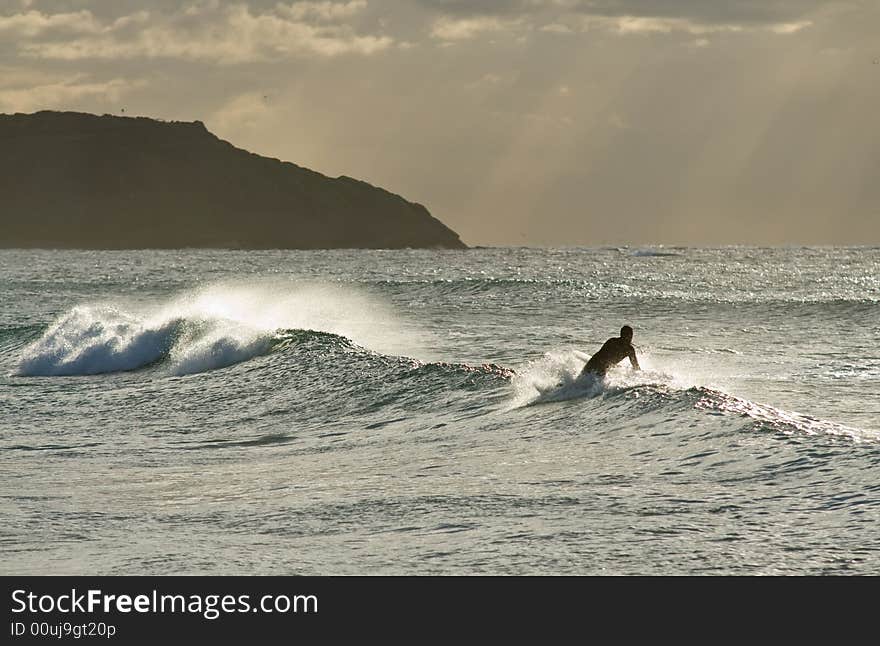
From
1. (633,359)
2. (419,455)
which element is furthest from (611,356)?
(419,455)

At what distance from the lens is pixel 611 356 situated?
66.3ft

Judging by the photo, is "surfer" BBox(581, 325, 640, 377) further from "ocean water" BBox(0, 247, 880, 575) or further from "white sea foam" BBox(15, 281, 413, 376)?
"white sea foam" BBox(15, 281, 413, 376)

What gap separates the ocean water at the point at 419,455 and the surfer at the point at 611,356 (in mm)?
357

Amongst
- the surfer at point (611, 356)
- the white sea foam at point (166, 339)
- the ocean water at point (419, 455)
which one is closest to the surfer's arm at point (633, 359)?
the surfer at point (611, 356)

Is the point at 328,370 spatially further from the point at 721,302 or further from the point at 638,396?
the point at 721,302

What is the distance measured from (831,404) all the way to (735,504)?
365 inches

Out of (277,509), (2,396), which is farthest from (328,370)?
(277,509)

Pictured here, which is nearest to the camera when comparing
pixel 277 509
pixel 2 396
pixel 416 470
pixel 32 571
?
pixel 32 571

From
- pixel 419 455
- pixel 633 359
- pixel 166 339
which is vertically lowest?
pixel 419 455

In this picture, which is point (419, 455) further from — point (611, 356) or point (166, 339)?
point (166, 339)

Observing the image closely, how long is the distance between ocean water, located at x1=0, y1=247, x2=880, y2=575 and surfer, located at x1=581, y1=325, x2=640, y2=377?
357 millimetres

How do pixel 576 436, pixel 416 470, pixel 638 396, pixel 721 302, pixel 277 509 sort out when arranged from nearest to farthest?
1. pixel 277 509
2. pixel 416 470
3. pixel 576 436
4. pixel 638 396
5. pixel 721 302

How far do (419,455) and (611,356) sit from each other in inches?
212

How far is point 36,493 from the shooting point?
13453 millimetres
